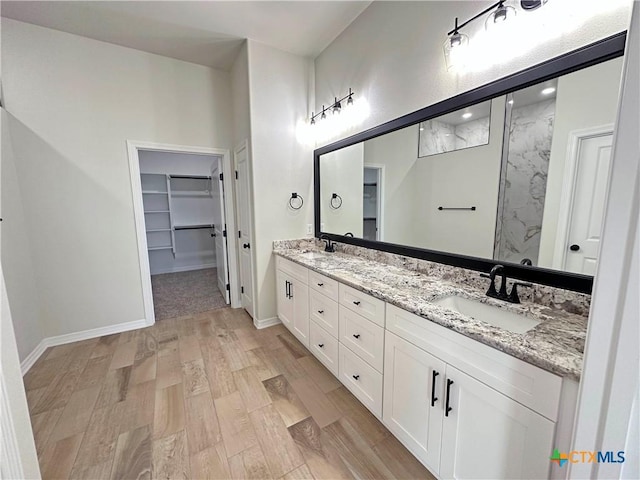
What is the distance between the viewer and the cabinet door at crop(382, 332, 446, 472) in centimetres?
121

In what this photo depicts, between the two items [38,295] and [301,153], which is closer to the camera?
[38,295]

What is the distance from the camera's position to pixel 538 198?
1296 mm

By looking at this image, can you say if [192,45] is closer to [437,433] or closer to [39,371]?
[39,371]

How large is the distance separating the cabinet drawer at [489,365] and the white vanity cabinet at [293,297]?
1150mm

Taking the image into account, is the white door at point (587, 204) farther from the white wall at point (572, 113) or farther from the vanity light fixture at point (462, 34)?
the vanity light fixture at point (462, 34)

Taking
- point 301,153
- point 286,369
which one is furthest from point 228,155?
point 286,369

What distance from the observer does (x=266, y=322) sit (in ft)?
9.75

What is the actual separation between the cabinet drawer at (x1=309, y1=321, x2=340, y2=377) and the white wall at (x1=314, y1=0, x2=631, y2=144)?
1808 millimetres

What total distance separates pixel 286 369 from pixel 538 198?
2099mm

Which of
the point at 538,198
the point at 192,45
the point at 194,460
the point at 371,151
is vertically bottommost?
the point at 194,460

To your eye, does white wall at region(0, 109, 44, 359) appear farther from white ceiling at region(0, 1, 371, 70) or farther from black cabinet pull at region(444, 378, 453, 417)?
black cabinet pull at region(444, 378, 453, 417)

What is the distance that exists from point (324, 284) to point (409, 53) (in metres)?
1.79

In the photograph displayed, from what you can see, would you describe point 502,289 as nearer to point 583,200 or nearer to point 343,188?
point 583,200

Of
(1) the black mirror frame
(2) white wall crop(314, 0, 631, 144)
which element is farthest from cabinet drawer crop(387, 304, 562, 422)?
(2) white wall crop(314, 0, 631, 144)
